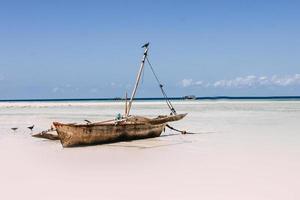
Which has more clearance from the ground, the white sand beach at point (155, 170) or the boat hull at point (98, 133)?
the boat hull at point (98, 133)

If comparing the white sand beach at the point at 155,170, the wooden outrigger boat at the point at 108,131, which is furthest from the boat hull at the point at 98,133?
the white sand beach at the point at 155,170

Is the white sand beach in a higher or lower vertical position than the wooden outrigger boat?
lower

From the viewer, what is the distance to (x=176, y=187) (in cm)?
897

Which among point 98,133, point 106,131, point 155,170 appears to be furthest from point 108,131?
point 155,170

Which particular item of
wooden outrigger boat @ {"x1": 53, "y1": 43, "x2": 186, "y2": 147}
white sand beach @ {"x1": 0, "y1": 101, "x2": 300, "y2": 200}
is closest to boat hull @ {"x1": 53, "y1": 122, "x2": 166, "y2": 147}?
wooden outrigger boat @ {"x1": 53, "y1": 43, "x2": 186, "y2": 147}

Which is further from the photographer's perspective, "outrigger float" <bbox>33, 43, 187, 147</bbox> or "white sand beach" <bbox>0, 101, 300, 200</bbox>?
"outrigger float" <bbox>33, 43, 187, 147</bbox>

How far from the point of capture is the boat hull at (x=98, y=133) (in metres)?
15.7

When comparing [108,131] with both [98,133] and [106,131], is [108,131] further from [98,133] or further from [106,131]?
[98,133]

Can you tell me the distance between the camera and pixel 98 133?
16.7 m

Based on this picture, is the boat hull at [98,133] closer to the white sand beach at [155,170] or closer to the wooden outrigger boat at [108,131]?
the wooden outrigger boat at [108,131]

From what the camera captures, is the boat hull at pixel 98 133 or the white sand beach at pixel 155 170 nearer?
the white sand beach at pixel 155 170

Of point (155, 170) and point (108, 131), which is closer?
point (155, 170)

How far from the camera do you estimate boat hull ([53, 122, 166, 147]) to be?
15719 millimetres

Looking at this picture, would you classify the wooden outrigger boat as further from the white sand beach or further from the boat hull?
the white sand beach
